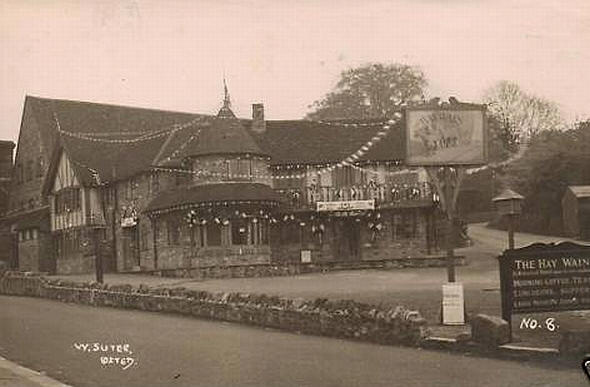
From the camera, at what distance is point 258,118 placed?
11.7 meters

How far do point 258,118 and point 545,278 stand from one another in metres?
5.00

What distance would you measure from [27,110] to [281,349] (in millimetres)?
4028

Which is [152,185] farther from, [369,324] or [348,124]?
[369,324]

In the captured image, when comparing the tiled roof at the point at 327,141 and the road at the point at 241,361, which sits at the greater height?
the tiled roof at the point at 327,141

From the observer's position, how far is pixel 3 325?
37.7 feet

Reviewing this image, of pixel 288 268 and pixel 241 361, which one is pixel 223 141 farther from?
pixel 241 361

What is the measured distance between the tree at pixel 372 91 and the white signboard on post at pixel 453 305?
223 cm

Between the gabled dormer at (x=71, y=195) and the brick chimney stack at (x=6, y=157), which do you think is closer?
the brick chimney stack at (x=6, y=157)

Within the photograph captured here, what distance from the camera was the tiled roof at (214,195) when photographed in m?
14.8

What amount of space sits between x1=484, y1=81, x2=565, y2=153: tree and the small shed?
69cm

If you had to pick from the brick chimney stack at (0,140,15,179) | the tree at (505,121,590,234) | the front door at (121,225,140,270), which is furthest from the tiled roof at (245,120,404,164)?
the front door at (121,225,140,270)

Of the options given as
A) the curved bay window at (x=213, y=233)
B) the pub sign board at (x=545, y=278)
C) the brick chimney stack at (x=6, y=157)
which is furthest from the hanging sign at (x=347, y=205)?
the pub sign board at (x=545, y=278)

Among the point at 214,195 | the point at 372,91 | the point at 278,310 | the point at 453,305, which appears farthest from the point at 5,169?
the point at 453,305

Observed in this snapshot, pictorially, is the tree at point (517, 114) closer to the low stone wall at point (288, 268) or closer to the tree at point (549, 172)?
the tree at point (549, 172)
